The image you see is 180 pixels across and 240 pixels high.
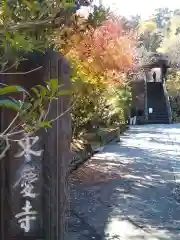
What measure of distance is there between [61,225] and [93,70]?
605 cm

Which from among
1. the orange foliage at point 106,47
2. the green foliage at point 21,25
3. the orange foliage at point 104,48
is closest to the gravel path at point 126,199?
the orange foliage at point 104,48

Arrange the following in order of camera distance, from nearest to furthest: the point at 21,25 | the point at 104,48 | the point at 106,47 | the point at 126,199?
the point at 21,25 < the point at 126,199 < the point at 104,48 < the point at 106,47

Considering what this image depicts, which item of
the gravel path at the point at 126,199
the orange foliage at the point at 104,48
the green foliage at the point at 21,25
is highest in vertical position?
the orange foliage at the point at 104,48

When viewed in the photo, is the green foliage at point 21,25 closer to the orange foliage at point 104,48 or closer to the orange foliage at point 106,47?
the orange foliage at point 104,48

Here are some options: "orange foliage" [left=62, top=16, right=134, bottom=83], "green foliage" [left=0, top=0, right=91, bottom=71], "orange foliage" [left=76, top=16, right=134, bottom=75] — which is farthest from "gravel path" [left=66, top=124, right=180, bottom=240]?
"green foliage" [left=0, top=0, right=91, bottom=71]

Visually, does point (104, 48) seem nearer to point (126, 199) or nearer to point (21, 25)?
point (126, 199)

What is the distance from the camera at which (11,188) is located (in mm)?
3500

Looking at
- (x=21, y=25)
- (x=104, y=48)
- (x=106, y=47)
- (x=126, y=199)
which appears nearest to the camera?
(x=21, y=25)

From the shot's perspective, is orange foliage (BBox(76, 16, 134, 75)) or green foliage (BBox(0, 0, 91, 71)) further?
orange foliage (BBox(76, 16, 134, 75))

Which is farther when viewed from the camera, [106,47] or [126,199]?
[106,47]

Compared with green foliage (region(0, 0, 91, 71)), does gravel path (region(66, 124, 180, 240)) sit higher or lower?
lower

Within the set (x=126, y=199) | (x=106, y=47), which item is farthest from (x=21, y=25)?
(x=106, y=47)

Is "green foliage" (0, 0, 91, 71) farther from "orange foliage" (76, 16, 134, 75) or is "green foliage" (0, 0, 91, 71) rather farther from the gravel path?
"orange foliage" (76, 16, 134, 75)

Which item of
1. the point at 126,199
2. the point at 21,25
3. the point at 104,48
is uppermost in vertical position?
the point at 104,48
